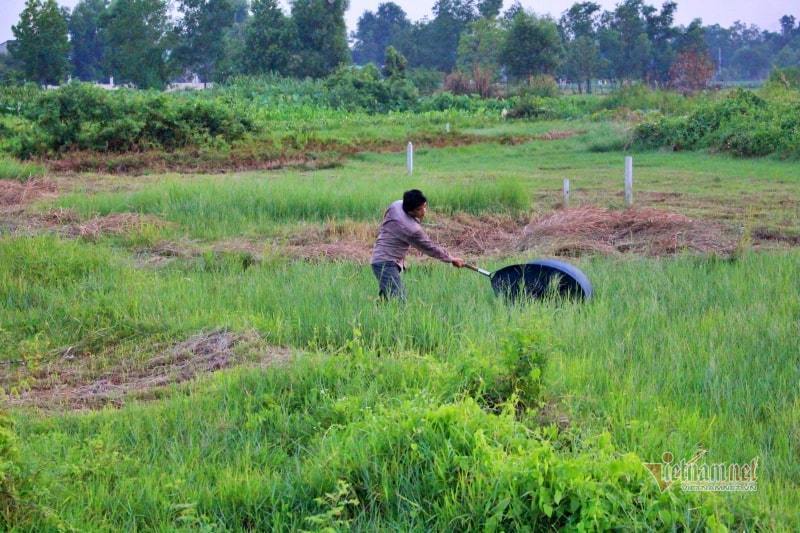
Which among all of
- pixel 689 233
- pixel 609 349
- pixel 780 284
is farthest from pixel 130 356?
pixel 689 233

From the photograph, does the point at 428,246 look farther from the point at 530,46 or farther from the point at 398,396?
the point at 530,46

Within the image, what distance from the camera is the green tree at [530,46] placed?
192 feet

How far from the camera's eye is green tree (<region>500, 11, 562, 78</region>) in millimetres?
58469

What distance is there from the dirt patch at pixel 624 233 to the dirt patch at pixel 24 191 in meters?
8.47

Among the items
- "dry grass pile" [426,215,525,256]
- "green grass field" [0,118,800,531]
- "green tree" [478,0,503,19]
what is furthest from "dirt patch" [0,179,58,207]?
"green tree" [478,0,503,19]

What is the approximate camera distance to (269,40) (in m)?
57.0

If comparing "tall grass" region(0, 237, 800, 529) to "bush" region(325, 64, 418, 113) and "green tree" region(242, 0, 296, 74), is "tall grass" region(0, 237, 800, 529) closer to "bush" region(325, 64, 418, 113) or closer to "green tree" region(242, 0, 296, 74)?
"bush" region(325, 64, 418, 113)

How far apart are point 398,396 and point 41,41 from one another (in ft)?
168

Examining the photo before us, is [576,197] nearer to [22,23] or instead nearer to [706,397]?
[706,397]

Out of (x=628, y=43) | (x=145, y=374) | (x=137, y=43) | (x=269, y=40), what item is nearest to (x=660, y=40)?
(x=628, y=43)

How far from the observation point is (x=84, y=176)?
1967 cm

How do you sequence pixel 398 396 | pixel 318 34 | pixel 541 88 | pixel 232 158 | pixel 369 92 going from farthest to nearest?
pixel 318 34 → pixel 541 88 → pixel 369 92 → pixel 232 158 → pixel 398 396

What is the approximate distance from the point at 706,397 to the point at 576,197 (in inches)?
425

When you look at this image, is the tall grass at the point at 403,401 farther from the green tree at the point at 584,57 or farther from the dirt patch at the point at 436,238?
the green tree at the point at 584,57
